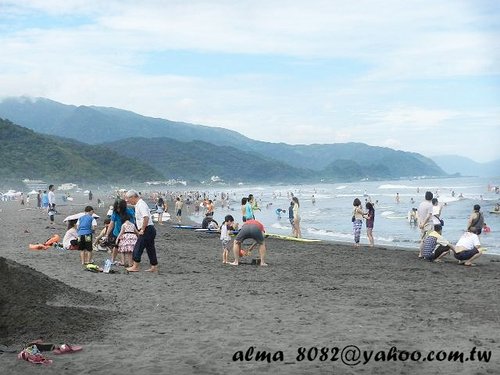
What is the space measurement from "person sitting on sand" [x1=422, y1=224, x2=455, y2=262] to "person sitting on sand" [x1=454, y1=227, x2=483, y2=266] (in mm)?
286

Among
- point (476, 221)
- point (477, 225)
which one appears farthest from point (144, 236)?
point (477, 225)

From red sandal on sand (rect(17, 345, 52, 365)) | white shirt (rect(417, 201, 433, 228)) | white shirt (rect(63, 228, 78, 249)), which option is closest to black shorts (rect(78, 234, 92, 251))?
white shirt (rect(63, 228, 78, 249))

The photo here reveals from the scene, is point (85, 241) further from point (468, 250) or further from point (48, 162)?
point (48, 162)

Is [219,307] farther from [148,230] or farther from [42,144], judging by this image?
[42,144]

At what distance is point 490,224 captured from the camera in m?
34.9

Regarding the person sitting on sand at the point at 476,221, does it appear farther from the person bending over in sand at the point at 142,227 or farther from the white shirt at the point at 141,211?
the white shirt at the point at 141,211

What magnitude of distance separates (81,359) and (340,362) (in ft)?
8.40

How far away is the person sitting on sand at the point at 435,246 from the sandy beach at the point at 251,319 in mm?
1586

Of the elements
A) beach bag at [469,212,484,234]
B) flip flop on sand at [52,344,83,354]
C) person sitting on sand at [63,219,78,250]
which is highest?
beach bag at [469,212,484,234]

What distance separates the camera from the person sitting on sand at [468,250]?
14203mm

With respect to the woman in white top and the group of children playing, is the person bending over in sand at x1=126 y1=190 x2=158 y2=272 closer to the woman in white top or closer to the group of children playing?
the group of children playing

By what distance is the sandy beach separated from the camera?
19.1 ft

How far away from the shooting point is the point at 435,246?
14.9m

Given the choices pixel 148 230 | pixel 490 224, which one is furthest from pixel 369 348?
pixel 490 224
